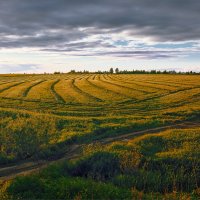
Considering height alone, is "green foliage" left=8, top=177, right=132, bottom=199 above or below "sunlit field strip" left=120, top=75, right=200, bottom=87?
below

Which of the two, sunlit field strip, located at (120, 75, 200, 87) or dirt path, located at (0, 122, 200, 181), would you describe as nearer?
dirt path, located at (0, 122, 200, 181)

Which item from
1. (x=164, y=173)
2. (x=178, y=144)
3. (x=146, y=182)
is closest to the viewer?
(x=146, y=182)

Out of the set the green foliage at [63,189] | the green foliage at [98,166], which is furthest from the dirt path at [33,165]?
the green foliage at [63,189]

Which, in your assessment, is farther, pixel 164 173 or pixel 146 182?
pixel 164 173

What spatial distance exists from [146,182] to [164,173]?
119cm

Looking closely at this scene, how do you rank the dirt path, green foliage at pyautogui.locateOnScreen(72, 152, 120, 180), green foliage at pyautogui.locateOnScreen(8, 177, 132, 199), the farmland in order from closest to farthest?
green foliage at pyautogui.locateOnScreen(8, 177, 132, 199), the farmland, green foliage at pyautogui.locateOnScreen(72, 152, 120, 180), the dirt path

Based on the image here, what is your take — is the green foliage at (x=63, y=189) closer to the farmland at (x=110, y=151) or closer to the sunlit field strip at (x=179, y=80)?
the farmland at (x=110, y=151)

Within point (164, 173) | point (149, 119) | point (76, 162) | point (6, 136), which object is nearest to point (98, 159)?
point (76, 162)

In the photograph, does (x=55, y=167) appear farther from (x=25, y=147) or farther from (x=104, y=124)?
(x=104, y=124)

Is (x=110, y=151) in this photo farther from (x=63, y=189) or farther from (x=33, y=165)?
(x=63, y=189)

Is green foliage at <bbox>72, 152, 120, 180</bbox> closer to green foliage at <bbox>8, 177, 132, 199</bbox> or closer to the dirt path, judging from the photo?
the dirt path

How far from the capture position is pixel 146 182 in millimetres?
11195

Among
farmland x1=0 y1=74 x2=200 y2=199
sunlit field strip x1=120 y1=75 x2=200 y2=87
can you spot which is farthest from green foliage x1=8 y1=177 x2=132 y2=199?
sunlit field strip x1=120 y1=75 x2=200 y2=87

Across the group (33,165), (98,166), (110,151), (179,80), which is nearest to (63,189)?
(98,166)
